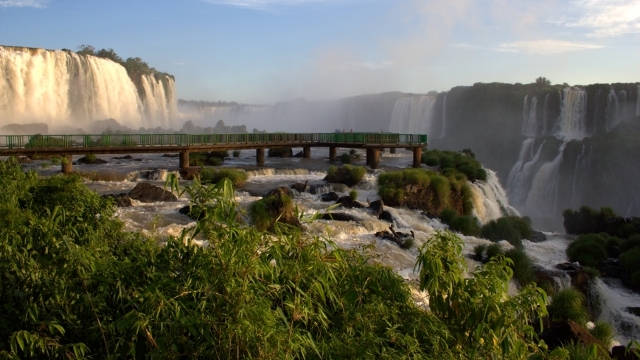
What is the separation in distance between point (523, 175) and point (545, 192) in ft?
10.6

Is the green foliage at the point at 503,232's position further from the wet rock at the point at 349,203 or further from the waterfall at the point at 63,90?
the waterfall at the point at 63,90

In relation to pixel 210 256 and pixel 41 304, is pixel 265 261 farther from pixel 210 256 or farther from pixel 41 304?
pixel 41 304

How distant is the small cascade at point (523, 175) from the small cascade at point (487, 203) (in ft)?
50.7

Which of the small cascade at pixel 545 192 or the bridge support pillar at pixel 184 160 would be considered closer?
the bridge support pillar at pixel 184 160

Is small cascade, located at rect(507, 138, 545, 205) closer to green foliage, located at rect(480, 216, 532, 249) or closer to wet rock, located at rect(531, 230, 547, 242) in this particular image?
wet rock, located at rect(531, 230, 547, 242)

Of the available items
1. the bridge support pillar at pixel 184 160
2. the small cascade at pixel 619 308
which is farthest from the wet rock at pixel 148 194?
the small cascade at pixel 619 308

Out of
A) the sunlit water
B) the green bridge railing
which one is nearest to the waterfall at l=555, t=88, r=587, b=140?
the green bridge railing

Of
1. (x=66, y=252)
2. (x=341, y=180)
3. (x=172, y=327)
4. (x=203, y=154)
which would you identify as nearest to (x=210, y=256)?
(x=172, y=327)

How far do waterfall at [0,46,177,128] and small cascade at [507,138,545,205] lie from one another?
35.2m

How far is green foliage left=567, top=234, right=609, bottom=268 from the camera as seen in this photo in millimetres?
18016

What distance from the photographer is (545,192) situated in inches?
1635

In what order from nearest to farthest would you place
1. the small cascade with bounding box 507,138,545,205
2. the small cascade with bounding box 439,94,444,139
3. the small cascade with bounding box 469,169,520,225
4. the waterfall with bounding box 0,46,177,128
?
1. the small cascade with bounding box 469,169,520,225
2. the waterfall with bounding box 0,46,177,128
3. the small cascade with bounding box 507,138,545,205
4. the small cascade with bounding box 439,94,444,139

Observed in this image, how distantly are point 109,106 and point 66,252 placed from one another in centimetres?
5262

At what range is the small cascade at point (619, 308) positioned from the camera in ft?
45.3
